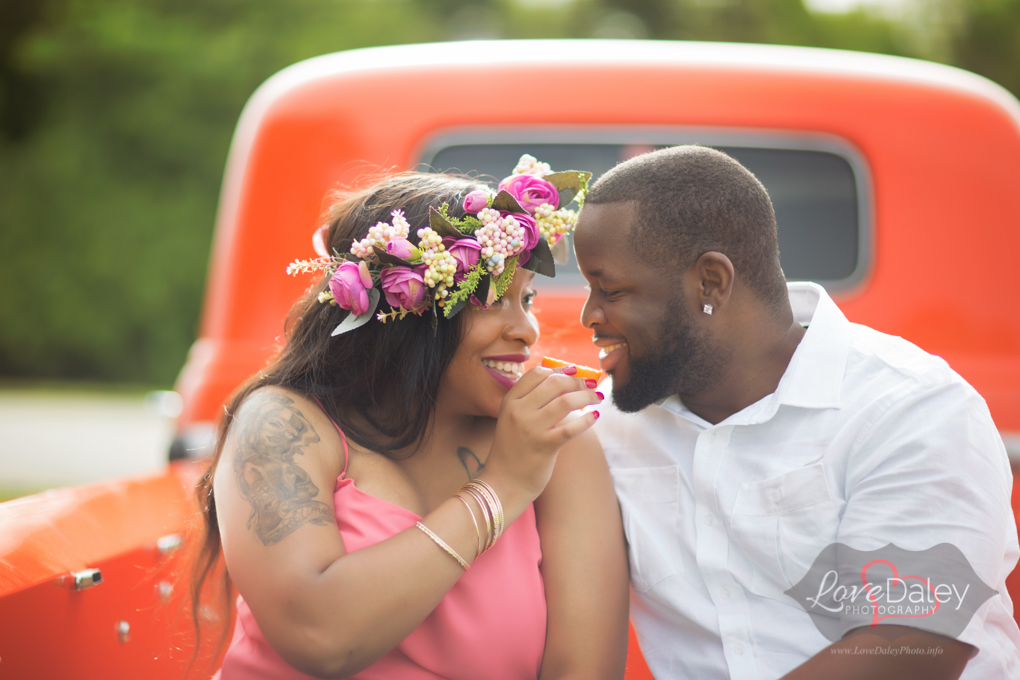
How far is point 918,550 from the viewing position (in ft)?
5.79

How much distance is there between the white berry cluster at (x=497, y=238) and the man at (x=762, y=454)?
245mm

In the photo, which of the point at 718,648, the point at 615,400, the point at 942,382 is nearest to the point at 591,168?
the point at 615,400

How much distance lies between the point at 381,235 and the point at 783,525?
1162 millimetres

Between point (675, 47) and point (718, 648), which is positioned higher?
point (675, 47)

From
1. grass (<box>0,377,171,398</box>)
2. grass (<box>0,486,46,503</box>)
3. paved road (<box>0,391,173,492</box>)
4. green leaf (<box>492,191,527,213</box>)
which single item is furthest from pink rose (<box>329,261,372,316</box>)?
grass (<box>0,377,171,398</box>)

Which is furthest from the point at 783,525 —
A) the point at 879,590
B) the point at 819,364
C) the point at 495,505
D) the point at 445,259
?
the point at 445,259

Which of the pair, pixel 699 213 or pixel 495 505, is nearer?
pixel 495 505

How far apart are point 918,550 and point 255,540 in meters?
1.39

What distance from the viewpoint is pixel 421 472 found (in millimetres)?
2137

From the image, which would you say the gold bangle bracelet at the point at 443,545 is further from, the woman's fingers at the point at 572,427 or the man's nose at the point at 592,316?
the man's nose at the point at 592,316

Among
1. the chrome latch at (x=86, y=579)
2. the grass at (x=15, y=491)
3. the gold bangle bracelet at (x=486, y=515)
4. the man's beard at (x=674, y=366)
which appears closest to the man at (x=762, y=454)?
the man's beard at (x=674, y=366)

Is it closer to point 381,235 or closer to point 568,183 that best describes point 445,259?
point 381,235

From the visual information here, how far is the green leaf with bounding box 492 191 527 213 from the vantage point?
2057mm

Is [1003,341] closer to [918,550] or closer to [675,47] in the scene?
[918,550]
